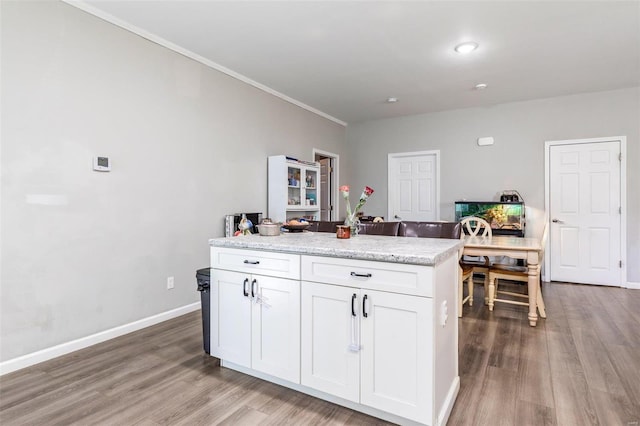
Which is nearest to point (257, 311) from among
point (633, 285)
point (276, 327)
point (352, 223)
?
point (276, 327)

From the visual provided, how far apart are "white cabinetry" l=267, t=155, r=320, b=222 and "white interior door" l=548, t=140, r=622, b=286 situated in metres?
3.48

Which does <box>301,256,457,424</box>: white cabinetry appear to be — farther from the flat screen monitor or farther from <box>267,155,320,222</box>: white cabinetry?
the flat screen monitor

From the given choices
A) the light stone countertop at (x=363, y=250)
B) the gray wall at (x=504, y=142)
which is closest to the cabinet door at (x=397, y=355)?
the light stone countertop at (x=363, y=250)

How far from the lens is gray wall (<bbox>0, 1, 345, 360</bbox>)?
2361 millimetres

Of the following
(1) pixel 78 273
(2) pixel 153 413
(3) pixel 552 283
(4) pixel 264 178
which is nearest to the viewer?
(2) pixel 153 413

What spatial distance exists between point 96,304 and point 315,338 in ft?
6.57

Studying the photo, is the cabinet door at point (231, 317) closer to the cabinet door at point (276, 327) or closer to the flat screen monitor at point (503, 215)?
the cabinet door at point (276, 327)

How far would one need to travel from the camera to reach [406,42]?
3.29 m

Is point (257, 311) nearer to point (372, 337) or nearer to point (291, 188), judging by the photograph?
point (372, 337)

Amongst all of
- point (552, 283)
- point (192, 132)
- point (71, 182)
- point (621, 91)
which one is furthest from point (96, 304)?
point (621, 91)

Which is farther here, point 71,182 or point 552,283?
point 552,283

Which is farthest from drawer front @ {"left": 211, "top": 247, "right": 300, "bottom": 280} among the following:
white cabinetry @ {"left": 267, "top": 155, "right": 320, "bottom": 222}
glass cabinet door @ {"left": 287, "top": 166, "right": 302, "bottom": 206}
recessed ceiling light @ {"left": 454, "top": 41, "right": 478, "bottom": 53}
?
recessed ceiling light @ {"left": 454, "top": 41, "right": 478, "bottom": 53}

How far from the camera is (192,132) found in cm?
362

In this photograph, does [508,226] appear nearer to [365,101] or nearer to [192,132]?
[365,101]
